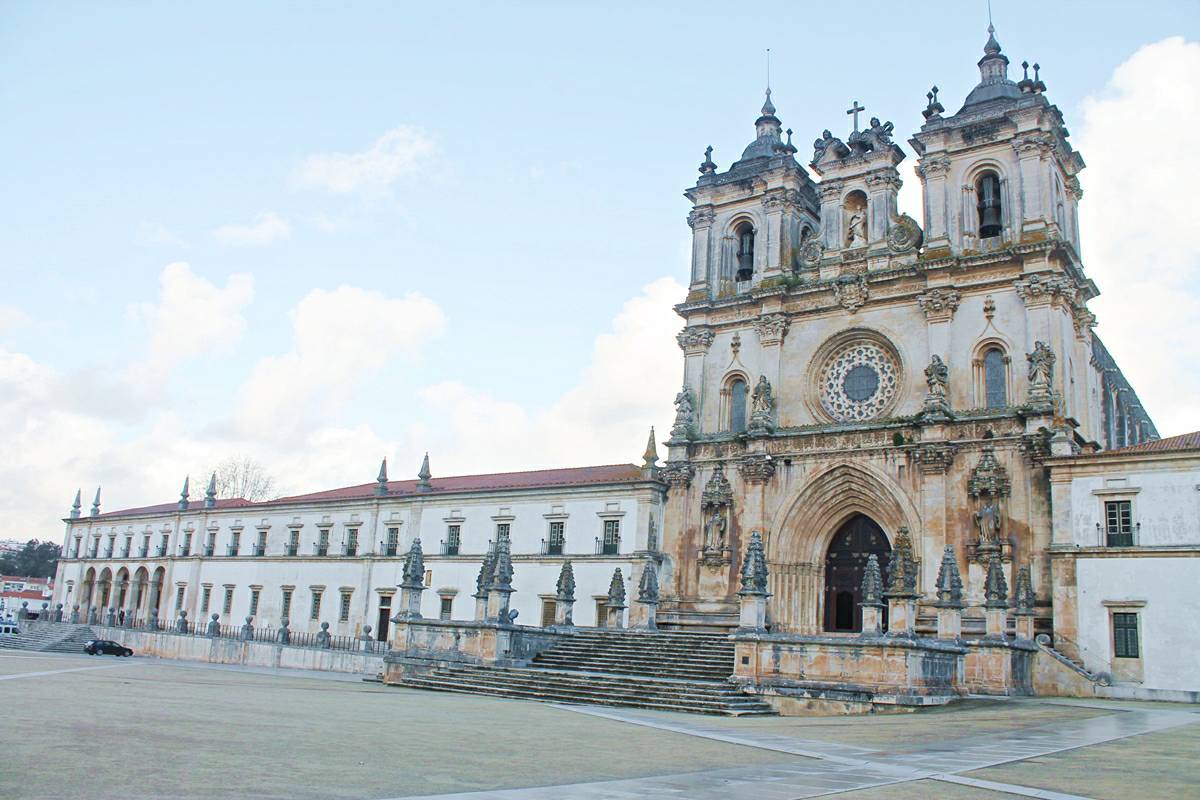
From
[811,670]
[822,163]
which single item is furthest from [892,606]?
[822,163]

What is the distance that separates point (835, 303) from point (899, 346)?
2.98m

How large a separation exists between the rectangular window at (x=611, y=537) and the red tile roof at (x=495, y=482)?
160 cm

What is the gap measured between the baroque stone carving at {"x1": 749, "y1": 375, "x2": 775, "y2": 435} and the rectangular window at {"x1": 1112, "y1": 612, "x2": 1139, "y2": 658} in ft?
41.4

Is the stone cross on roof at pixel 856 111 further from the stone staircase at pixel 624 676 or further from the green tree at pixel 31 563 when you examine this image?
the green tree at pixel 31 563

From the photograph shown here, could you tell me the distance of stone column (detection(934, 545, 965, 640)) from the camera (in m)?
25.2

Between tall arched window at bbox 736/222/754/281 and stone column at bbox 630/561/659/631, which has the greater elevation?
tall arched window at bbox 736/222/754/281

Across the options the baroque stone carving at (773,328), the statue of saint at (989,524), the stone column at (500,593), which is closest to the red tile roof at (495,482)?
the baroque stone carving at (773,328)

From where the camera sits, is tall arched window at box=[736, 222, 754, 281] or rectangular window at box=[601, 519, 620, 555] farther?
tall arched window at box=[736, 222, 754, 281]

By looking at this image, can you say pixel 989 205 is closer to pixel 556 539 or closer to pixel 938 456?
pixel 938 456

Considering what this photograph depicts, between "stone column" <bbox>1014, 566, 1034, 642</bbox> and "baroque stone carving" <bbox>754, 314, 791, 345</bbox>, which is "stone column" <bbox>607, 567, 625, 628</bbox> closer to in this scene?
"baroque stone carving" <bbox>754, 314, 791, 345</bbox>

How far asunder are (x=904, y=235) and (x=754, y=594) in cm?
1711

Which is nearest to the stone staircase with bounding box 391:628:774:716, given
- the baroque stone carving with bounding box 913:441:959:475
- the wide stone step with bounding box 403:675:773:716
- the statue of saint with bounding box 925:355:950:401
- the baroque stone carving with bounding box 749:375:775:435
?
the wide stone step with bounding box 403:675:773:716

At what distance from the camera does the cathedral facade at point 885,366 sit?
3148cm

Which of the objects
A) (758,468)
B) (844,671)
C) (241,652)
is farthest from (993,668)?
(241,652)
